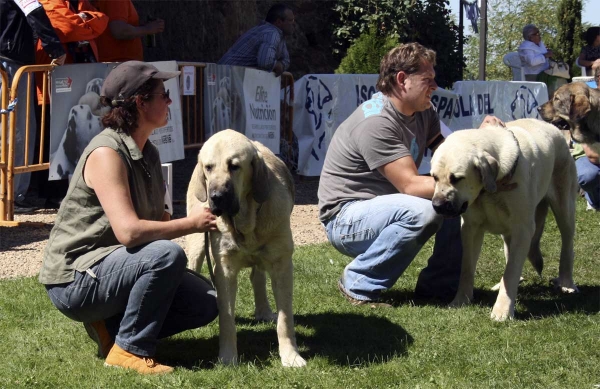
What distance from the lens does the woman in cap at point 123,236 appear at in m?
4.13

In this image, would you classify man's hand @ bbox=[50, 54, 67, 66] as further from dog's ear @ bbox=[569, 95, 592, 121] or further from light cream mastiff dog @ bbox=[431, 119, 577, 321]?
dog's ear @ bbox=[569, 95, 592, 121]

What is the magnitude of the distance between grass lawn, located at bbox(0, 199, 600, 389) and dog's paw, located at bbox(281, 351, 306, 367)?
50mm

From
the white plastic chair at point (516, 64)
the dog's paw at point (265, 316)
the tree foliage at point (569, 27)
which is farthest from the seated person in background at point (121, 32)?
the tree foliage at point (569, 27)

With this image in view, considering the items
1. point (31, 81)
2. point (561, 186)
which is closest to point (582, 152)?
point (561, 186)

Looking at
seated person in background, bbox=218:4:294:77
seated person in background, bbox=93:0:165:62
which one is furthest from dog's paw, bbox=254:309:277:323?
seated person in background, bbox=218:4:294:77

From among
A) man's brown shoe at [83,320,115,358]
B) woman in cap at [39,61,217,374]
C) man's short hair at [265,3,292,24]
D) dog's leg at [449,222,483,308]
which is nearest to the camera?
woman in cap at [39,61,217,374]

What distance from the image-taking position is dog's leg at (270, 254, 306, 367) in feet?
14.4

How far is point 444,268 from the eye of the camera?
595 centimetres

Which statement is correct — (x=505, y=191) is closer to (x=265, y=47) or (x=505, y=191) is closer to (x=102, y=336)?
(x=102, y=336)

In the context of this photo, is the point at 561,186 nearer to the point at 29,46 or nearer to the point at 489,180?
the point at 489,180

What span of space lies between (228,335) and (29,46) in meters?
5.26

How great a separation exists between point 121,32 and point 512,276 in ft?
19.1

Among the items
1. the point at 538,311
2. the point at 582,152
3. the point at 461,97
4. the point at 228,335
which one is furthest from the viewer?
the point at 461,97

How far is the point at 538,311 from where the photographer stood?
218 inches
